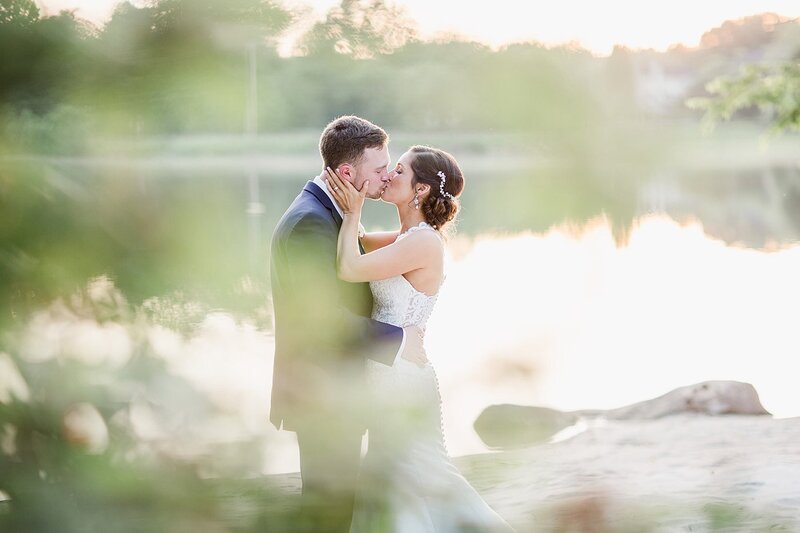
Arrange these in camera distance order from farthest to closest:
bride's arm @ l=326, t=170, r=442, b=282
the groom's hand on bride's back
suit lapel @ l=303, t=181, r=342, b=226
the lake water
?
the groom's hand on bride's back → suit lapel @ l=303, t=181, r=342, b=226 → bride's arm @ l=326, t=170, r=442, b=282 → the lake water

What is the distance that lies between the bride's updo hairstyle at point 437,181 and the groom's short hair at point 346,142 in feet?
0.94

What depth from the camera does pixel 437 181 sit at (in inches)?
111

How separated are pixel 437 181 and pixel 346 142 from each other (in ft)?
1.26

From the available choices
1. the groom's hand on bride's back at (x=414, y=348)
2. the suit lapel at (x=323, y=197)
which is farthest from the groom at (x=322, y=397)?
the groom's hand on bride's back at (x=414, y=348)

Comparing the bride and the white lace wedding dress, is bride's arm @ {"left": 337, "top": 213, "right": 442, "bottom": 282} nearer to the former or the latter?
the bride

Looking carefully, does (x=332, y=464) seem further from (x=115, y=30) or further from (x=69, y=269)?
(x=115, y=30)

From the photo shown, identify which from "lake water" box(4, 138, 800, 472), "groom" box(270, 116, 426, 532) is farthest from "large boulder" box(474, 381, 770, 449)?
"groom" box(270, 116, 426, 532)

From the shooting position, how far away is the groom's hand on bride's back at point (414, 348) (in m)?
2.72

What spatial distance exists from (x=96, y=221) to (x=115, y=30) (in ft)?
0.55

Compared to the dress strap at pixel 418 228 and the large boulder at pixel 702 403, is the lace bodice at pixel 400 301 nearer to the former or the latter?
the dress strap at pixel 418 228

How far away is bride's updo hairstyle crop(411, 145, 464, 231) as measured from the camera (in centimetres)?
281

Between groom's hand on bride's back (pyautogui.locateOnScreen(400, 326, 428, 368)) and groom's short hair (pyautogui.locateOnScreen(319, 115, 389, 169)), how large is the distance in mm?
505

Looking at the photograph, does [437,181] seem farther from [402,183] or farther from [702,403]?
[702,403]

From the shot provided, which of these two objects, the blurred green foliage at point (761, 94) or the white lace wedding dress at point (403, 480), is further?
the blurred green foliage at point (761, 94)
